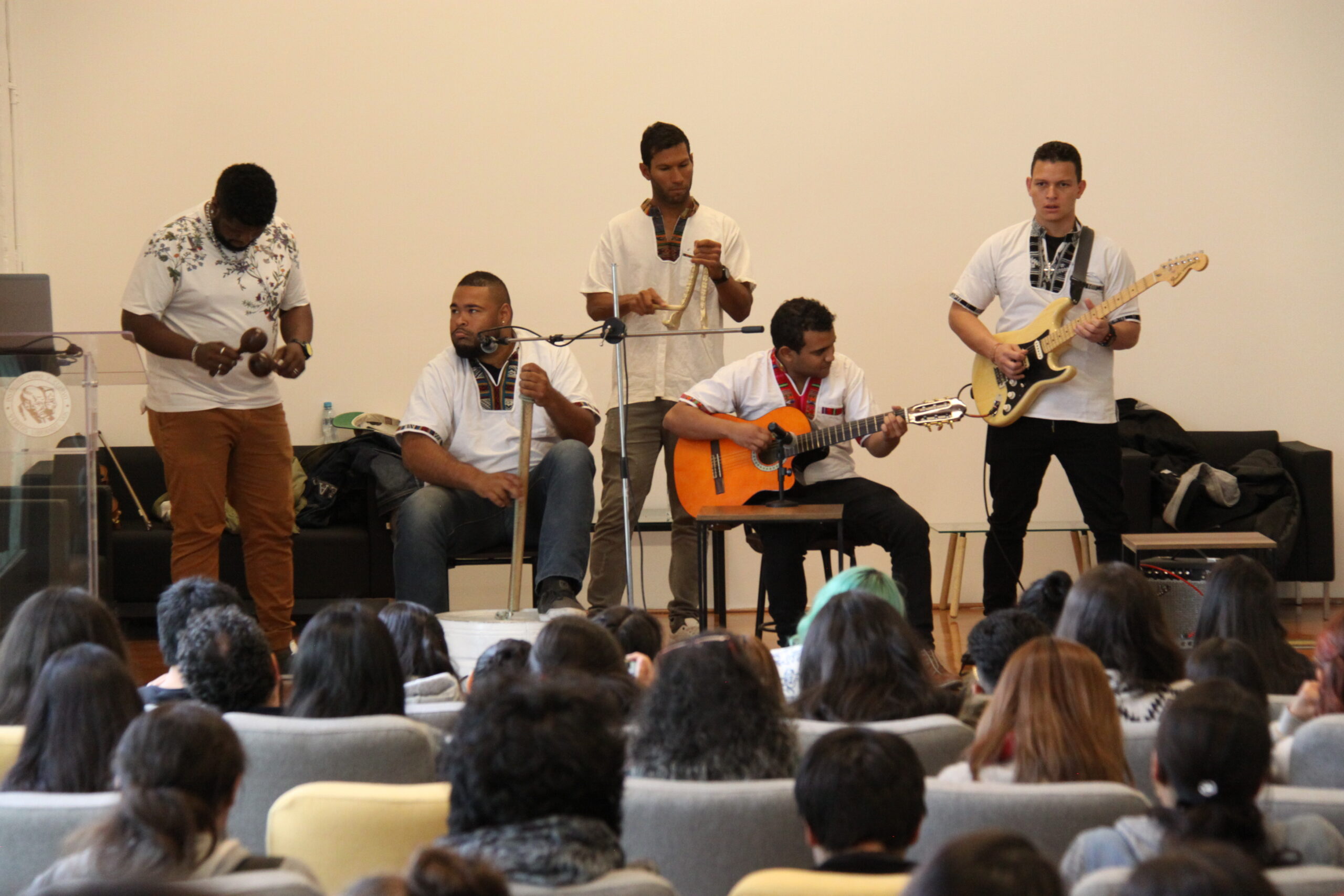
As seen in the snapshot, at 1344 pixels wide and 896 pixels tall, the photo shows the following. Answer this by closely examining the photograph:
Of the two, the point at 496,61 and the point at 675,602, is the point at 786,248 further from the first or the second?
the point at 675,602

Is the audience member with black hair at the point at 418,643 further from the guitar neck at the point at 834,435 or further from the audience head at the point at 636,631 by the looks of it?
the guitar neck at the point at 834,435

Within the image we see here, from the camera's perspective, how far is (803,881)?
4.39 feet

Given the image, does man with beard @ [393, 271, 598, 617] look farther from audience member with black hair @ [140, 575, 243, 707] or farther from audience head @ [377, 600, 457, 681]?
audience member with black hair @ [140, 575, 243, 707]

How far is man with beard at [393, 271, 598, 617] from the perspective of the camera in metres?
4.07

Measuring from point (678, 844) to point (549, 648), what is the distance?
0.70 metres

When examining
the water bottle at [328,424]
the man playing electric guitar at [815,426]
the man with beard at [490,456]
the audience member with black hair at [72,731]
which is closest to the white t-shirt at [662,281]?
the man playing electric guitar at [815,426]

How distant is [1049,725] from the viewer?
1872mm

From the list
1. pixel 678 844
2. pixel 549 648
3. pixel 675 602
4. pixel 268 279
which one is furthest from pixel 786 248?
pixel 678 844

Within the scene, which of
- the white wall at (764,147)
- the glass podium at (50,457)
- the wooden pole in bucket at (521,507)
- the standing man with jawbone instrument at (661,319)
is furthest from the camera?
the white wall at (764,147)

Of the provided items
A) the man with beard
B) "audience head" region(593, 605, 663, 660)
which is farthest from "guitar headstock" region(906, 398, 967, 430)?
"audience head" region(593, 605, 663, 660)

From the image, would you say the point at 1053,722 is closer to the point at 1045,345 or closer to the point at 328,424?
the point at 1045,345

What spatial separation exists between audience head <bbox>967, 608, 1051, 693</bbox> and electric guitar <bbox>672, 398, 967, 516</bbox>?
1888mm

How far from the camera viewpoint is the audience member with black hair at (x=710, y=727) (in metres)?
1.91

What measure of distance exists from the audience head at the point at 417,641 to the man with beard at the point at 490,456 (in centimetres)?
100
